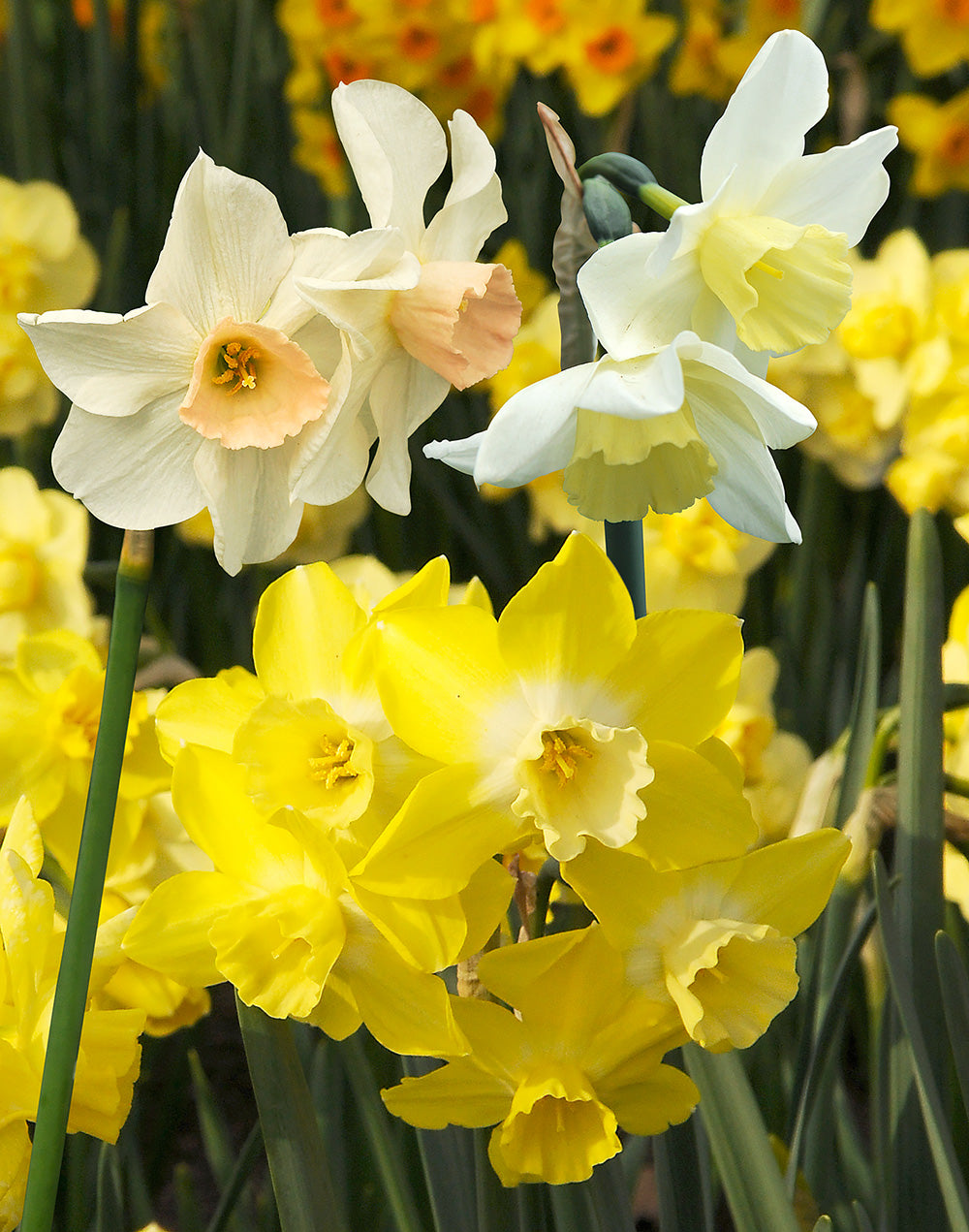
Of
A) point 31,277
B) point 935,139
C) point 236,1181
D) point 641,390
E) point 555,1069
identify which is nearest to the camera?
point 641,390

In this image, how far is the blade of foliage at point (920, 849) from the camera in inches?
28.1

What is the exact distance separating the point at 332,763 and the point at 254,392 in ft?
0.50

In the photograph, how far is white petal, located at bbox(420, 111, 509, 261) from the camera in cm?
51

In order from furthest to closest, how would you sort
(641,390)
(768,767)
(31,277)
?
(31,277) < (768,767) < (641,390)

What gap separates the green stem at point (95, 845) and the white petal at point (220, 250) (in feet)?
0.32

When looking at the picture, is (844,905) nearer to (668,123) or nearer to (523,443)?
(523,443)

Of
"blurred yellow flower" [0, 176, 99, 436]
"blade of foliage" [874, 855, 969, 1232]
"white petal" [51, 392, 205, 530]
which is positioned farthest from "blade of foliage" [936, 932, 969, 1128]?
"blurred yellow flower" [0, 176, 99, 436]

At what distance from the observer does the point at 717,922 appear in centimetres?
49

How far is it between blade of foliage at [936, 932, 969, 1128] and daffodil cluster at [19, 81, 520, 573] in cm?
40

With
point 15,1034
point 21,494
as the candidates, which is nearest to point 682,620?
point 15,1034

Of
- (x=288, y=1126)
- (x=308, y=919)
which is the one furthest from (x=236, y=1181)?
(x=308, y=919)

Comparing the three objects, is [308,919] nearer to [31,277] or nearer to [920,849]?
[920,849]

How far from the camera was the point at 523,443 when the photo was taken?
1.42 feet

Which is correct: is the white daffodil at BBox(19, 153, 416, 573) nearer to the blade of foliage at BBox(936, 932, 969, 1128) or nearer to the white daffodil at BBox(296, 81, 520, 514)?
the white daffodil at BBox(296, 81, 520, 514)
